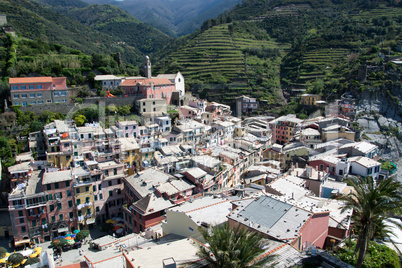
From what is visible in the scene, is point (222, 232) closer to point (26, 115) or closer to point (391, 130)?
point (26, 115)

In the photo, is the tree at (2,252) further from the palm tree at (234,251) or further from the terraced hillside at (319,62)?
the terraced hillside at (319,62)

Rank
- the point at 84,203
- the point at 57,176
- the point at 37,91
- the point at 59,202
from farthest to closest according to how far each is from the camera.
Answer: the point at 37,91, the point at 84,203, the point at 57,176, the point at 59,202

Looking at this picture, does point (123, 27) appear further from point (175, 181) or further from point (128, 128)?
point (175, 181)

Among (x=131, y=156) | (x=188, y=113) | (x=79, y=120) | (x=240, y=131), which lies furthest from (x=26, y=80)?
(x=240, y=131)

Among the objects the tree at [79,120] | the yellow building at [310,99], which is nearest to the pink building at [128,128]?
the tree at [79,120]

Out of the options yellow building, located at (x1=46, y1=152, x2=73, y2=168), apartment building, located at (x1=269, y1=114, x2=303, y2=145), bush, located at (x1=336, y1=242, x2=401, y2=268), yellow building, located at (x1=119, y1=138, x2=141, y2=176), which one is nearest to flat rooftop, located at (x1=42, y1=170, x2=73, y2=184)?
yellow building, located at (x1=46, y1=152, x2=73, y2=168)
